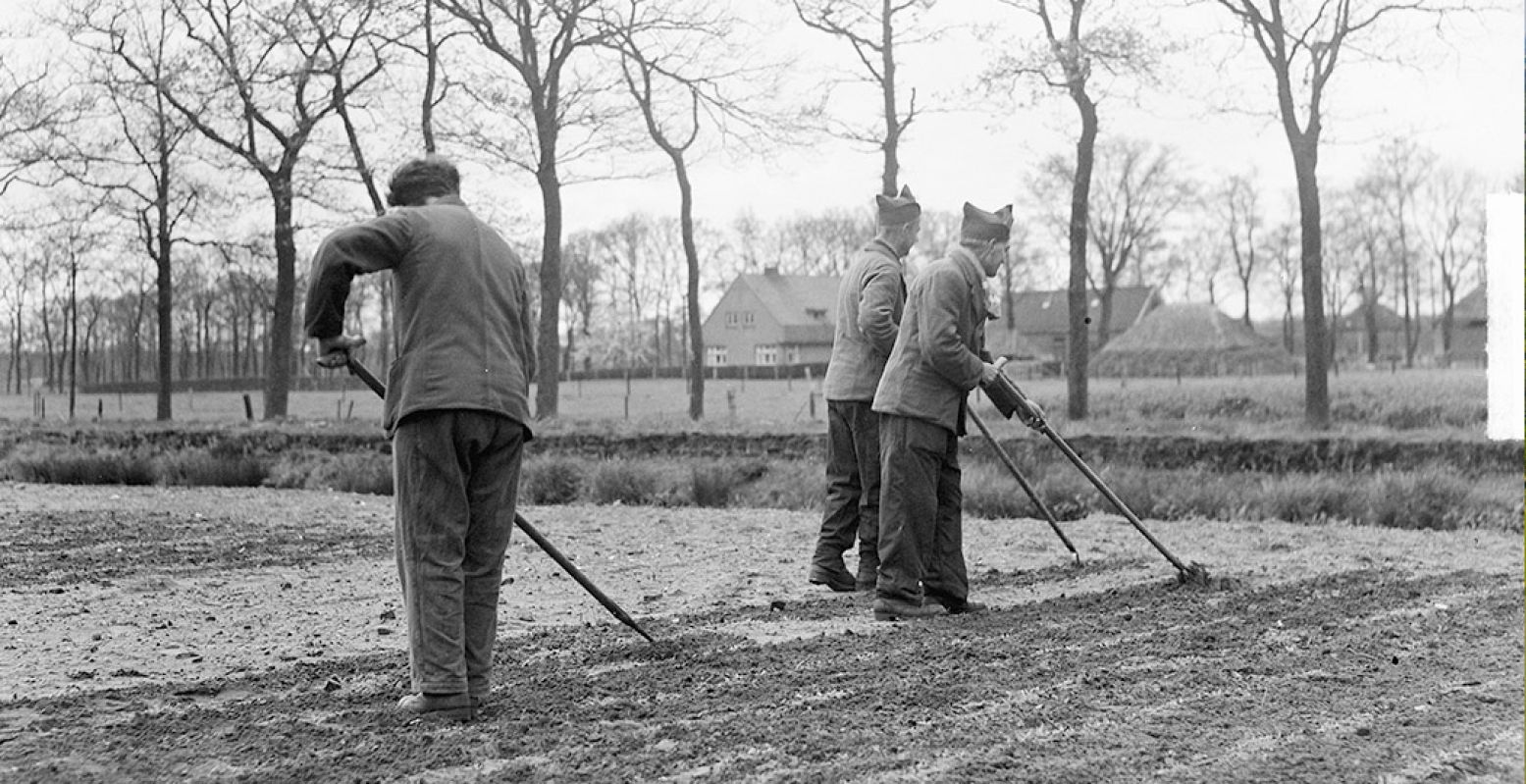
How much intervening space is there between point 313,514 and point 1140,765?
9306mm

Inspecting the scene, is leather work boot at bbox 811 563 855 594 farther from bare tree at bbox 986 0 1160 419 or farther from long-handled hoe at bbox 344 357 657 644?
bare tree at bbox 986 0 1160 419

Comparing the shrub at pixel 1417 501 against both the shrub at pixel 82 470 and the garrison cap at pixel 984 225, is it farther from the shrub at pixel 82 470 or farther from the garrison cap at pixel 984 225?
the shrub at pixel 82 470

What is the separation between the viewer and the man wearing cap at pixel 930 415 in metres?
6.59

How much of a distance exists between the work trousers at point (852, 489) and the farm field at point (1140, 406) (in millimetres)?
10018

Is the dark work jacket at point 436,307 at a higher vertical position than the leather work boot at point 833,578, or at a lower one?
higher

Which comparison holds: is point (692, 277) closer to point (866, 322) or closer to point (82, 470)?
point (82, 470)

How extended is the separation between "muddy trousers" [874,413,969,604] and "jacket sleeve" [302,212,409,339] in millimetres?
2794

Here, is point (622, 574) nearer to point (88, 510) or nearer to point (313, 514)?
point (313, 514)

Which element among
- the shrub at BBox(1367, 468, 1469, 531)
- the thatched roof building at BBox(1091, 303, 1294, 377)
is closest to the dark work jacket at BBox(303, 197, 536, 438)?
the shrub at BBox(1367, 468, 1469, 531)

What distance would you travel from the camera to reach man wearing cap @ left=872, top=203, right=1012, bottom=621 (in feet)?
21.6

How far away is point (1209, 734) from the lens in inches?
168

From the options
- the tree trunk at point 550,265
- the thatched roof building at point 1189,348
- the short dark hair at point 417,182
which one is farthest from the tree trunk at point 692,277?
the thatched roof building at point 1189,348

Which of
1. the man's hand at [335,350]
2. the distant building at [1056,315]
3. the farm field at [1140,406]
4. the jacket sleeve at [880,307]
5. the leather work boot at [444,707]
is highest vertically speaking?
the distant building at [1056,315]

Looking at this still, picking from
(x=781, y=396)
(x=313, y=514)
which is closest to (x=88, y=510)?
(x=313, y=514)
